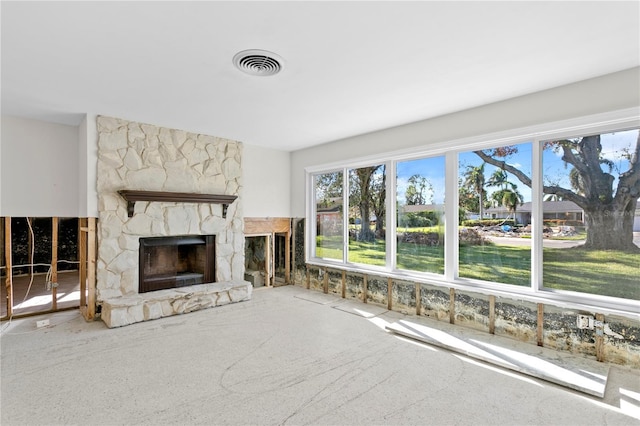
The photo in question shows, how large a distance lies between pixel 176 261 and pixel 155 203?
1.02 metres

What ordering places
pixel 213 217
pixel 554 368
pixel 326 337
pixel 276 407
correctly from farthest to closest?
pixel 213 217
pixel 326 337
pixel 554 368
pixel 276 407

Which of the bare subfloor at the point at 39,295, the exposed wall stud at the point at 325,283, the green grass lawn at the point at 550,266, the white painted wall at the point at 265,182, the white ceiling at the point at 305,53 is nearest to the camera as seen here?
the white ceiling at the point at 305,53

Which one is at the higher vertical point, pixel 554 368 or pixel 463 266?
pixel 463 266

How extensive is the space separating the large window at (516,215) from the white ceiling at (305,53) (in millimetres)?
660

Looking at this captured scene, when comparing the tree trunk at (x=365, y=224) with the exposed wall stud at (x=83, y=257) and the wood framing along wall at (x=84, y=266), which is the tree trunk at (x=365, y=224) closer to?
the wood framing along wall at (x=84, y=266)

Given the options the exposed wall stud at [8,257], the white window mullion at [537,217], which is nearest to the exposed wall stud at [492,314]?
the white window mullion at [537,217]

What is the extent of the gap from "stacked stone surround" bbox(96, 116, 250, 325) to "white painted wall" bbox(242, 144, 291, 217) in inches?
8.9

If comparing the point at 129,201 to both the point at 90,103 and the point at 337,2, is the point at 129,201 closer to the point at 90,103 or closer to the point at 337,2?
the point at 90,103

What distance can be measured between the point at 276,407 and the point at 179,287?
9.98 feet

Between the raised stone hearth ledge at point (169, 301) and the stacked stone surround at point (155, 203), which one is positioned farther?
the stacked stone surround at point (155, 203)

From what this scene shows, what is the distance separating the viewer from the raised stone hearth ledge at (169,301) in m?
3.83

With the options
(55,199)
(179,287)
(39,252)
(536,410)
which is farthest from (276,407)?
(39,252)

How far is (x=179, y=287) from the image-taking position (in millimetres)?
4719

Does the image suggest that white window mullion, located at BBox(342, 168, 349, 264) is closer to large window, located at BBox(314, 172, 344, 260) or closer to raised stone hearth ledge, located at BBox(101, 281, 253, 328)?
large window, located at BBox(314, 172, 344, 260)
